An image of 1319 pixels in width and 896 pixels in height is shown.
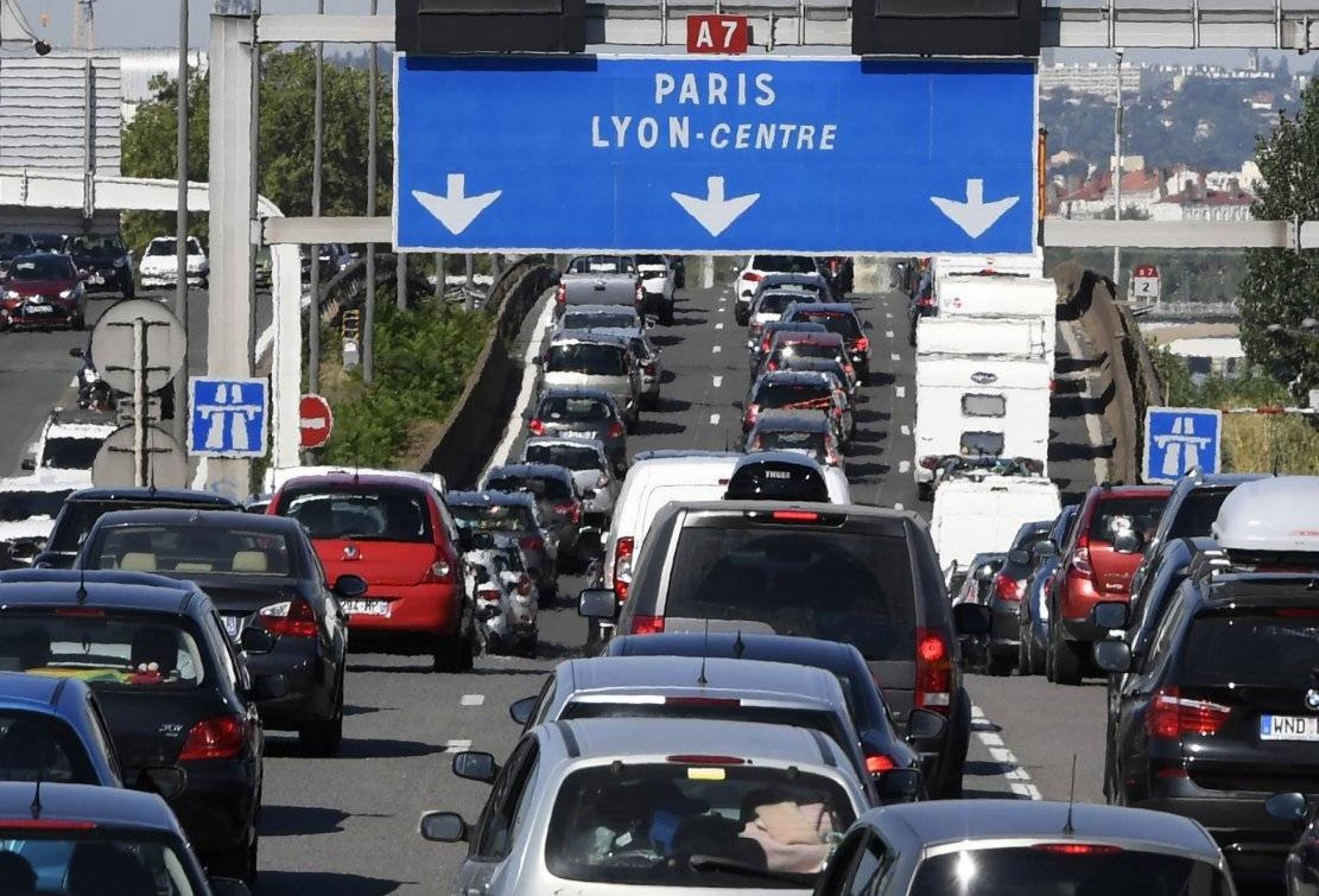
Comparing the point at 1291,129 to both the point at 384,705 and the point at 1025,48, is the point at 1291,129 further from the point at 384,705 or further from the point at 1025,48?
the point at 384,705

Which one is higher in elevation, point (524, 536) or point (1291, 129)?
point (1291, 129)

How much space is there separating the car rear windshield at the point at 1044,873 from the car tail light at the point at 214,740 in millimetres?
7064

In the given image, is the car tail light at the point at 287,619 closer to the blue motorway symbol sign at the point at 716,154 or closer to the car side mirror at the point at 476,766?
the car side mirror at the point at 476,766

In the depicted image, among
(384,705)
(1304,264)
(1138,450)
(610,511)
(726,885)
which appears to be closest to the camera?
(726,885)

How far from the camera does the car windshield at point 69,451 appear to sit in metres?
46.2

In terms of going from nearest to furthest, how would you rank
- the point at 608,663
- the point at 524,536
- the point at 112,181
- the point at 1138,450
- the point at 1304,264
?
the point at 608,663
the point at 524,536
the point at 1138,450
the point at 1304,264
the point at 112,181

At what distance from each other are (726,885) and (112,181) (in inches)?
3642

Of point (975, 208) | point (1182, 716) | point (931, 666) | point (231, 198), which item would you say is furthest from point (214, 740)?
point (231, 198)

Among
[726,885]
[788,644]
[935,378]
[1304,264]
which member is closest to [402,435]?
[935,378]

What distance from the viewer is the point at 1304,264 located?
9081cm

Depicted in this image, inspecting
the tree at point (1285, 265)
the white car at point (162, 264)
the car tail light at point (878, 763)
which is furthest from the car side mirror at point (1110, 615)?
the white car at point (162, 264)

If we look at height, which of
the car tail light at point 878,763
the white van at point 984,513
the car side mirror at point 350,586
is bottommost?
the white van at point 984,513

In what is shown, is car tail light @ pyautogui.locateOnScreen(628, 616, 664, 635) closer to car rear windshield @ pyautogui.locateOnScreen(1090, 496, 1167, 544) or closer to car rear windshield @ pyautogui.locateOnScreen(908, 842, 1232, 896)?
car rear windshield @ pyautogui.locateOnScreen(908, 842, 1232, 896)

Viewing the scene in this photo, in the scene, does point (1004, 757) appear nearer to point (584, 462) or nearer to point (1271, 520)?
point (1271, 520)
